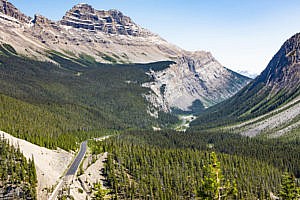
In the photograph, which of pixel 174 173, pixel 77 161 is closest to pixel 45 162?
pixel 77 161

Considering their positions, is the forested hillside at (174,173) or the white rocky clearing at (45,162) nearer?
the white rocky clearing at (45,162)

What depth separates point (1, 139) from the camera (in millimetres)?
117125

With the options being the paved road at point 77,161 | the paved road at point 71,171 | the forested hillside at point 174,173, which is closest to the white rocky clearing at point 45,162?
the paved road at point 71,171

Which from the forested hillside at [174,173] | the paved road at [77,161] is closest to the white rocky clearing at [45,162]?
the paved road at [77,161]

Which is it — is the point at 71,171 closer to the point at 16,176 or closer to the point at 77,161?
the point at 77,161

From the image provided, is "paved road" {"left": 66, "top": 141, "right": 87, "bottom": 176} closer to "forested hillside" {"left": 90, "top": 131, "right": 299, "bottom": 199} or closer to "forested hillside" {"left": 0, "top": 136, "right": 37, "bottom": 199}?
"forested hillside" {"left": 90, "top": 131, "right": 299, "bottom": 199}

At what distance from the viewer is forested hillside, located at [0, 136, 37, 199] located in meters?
93.8

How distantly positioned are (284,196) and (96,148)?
10841cm

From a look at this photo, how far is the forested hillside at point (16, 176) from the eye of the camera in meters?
93.8

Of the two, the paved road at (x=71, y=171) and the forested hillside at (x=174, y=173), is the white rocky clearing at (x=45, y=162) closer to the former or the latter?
the paved road at (x=71, y=171)

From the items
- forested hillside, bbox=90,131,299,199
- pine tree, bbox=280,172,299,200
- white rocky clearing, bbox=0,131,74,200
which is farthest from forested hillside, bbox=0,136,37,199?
pine tree, bbox=280,172,299,200

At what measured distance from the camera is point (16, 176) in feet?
320

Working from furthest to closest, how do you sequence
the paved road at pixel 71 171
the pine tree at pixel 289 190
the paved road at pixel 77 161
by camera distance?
the paved road at pixel 77 161 → the paved road at pixel 71 171 → the pine tree at pixel 289 190

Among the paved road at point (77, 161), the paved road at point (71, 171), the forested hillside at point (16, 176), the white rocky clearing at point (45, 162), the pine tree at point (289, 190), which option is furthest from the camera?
the paved road at point (77, 161)
